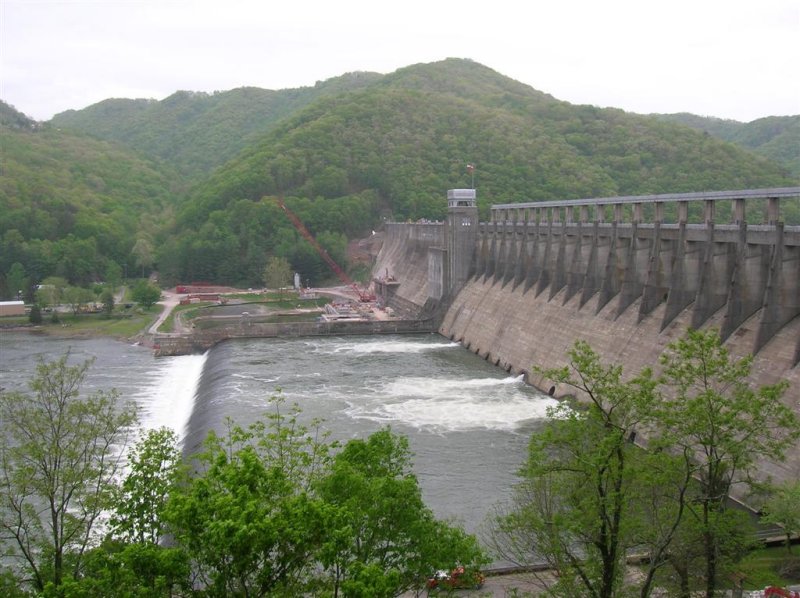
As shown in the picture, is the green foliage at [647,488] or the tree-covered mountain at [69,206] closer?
the green foliage at [647,488]

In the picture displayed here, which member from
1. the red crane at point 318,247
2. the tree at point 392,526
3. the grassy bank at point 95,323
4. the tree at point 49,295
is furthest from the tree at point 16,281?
the tree at point 392,526

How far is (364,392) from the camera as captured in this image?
53.4 meters

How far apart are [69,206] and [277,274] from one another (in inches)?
1729

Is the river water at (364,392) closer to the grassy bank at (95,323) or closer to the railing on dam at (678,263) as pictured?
the grassy bank at (95,323)

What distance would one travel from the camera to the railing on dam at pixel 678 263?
120ft

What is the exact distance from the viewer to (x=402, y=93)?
173 m

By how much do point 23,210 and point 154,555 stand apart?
12797 cm

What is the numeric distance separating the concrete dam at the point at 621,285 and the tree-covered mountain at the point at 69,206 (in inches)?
2290

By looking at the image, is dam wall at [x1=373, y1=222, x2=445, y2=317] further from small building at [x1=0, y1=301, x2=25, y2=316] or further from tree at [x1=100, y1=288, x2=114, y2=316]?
small building at [x1=0, y1=301, x2=25, y2=316]

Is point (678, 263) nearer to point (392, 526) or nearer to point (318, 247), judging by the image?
point (392, 526)

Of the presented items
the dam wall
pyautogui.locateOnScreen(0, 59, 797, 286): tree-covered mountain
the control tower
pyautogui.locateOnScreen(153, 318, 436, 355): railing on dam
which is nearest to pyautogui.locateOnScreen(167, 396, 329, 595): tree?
pyautogui.locateOnScreen(153, 318, 436, 355): railing on dam

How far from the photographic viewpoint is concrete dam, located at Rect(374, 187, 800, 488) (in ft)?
120

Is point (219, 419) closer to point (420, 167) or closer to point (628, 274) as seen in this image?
point (628, 274)

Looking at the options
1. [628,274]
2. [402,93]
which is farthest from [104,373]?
[402,93]
